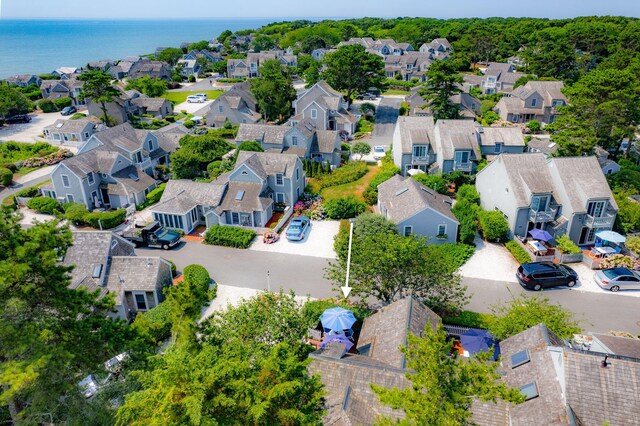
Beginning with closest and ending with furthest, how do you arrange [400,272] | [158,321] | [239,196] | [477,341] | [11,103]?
[477,341], [400,272], [158,321], [239,196], [11,103]

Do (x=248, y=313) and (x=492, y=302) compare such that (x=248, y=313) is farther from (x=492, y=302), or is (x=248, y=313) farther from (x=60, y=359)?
(x=492, y=302)

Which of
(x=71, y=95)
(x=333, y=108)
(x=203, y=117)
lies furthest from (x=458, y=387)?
(x=71, y=95)

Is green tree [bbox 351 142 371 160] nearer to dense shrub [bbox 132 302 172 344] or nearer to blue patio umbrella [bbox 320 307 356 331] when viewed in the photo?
blue patio umbrella [bbox 320 307 356 331]

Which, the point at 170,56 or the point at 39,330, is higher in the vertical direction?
the point at 39,330

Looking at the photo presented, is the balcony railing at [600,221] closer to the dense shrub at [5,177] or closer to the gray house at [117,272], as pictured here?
the gray house at [117,272]

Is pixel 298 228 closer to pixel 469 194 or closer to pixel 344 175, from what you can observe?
pixel 344 175

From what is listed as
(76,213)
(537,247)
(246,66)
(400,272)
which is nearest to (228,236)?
(76,213)

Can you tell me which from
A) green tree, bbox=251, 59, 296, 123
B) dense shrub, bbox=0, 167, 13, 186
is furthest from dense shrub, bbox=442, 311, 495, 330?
dense shrub, bbox=0, 167, 13, 186

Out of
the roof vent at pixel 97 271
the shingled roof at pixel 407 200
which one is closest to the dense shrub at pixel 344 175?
the shingled roof at pixel 407 200
